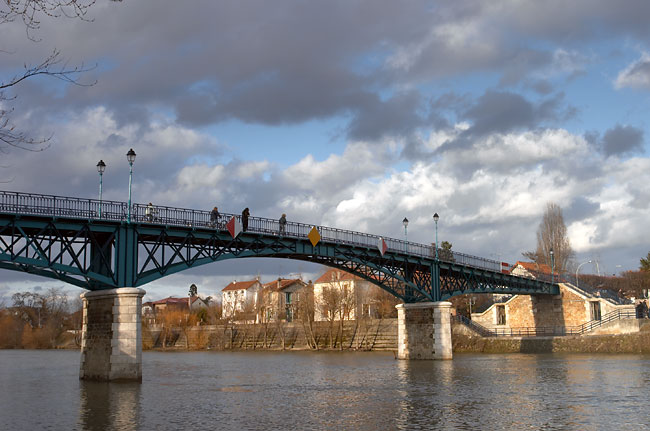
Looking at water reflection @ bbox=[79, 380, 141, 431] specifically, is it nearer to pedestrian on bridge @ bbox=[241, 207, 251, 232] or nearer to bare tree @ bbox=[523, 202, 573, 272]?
pedestrian on bridge @ bbox=[241, 207, 251, 232]

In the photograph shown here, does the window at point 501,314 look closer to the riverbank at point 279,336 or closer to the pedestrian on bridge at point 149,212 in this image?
the riverbank at point 279,336

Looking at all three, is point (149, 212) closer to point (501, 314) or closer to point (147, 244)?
point (147, 244)

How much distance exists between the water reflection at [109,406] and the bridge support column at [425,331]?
1267 inches

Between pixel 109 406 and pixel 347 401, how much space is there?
10613mm

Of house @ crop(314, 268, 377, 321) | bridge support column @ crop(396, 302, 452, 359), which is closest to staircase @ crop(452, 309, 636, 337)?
house @ crop(314, 268, 377, 321)

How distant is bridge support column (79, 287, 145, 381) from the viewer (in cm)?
4006

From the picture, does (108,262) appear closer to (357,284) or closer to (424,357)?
(424,357)

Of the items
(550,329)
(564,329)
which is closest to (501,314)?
(550,329)

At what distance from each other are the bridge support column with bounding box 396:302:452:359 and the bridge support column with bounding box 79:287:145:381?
31.6 meters

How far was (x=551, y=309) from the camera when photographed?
8988 centimetres

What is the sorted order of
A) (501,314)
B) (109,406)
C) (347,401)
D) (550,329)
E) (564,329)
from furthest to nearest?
(501,314) → (550,329) → (564,329) → (347,401) → (109,406)

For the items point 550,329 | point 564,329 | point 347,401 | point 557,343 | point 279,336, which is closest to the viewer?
point 347,401

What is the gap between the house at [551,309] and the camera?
8556 centimetres

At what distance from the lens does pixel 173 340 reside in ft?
379
